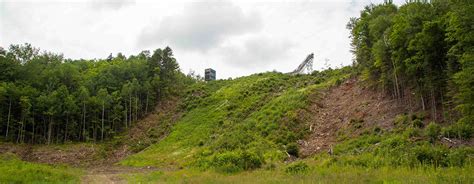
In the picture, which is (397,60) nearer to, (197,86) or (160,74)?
(160,74)

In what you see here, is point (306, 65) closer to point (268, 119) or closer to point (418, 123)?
point (268, 119)

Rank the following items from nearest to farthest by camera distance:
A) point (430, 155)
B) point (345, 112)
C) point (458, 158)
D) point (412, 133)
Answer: point (458, 158) → point (430, 155) → point (412, 133) → point (345, 112)

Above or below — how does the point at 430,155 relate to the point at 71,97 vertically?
below

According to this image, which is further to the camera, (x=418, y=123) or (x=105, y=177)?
(x=418, y=123)

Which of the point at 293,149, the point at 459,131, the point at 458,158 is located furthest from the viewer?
the point at 293,149

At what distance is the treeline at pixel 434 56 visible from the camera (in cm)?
1839

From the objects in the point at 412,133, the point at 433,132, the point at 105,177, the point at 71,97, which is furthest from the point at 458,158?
the point at 71,97

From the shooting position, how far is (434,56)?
929 inches

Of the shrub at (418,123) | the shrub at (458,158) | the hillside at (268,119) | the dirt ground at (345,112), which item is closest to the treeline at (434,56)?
the hillside at (268,119)

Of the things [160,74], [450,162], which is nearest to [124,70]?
[160,74]

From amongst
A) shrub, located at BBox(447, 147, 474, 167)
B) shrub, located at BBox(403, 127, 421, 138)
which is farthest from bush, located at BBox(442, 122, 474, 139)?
shrub, located at BBox(447, 147, 474, 167)

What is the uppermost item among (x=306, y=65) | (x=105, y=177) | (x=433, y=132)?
(x=306, y=65)

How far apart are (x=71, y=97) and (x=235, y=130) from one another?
85.1ft

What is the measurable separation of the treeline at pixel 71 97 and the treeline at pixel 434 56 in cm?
3843
